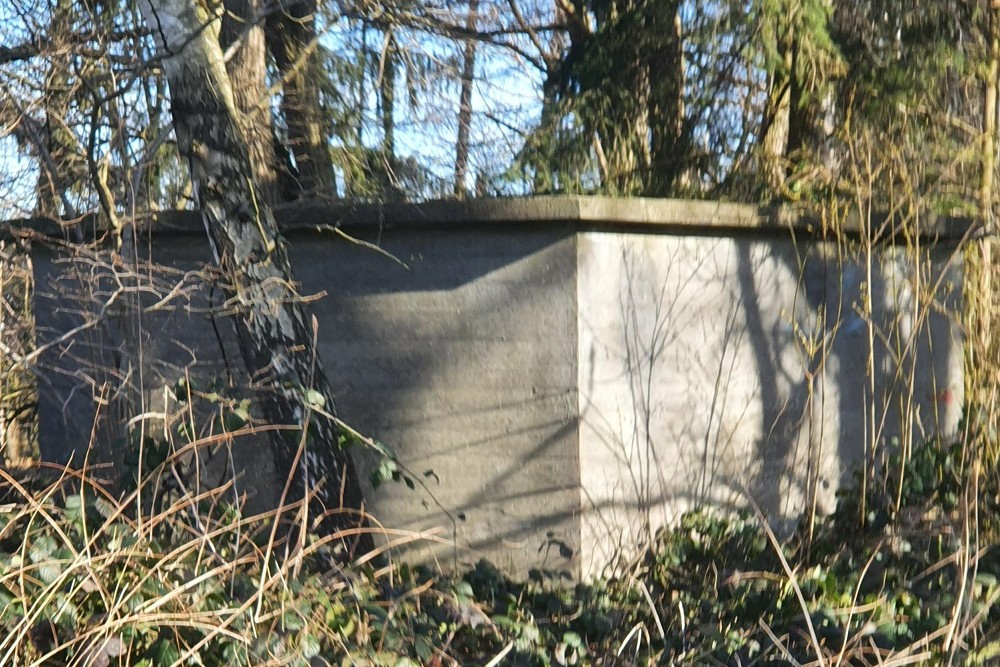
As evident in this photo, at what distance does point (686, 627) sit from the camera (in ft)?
11.9

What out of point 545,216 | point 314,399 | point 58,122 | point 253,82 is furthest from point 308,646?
point 253,82

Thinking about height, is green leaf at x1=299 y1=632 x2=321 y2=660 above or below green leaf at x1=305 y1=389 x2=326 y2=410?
below

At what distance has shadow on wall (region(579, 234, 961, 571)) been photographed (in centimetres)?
441

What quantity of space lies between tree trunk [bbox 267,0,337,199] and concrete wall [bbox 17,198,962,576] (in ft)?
4.15

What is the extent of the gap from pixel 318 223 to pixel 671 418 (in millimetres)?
1932

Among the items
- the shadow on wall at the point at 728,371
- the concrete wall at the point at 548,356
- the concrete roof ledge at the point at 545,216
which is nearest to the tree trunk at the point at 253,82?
the concrete roof ledge at the point at 545,216

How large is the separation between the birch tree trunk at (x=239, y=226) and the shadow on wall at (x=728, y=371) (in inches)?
47.9

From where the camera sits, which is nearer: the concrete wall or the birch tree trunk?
the birch tree trunk

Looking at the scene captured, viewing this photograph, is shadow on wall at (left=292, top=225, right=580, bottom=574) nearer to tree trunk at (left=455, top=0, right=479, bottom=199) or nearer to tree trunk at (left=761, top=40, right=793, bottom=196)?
tree trunk at (left=455, top=0, right=479, bottom=199)

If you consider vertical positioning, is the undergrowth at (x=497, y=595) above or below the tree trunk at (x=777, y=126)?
below

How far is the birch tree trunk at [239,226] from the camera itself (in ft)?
13.6

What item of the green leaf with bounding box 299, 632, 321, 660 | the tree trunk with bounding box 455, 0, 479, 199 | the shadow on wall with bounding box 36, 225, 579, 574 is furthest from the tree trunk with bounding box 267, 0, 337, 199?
the green leaf with bounding box 299, 632, 321, 660

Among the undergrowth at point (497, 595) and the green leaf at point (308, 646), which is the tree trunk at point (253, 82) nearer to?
the undergrowth at point (497, 595)

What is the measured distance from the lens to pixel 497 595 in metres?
4.18
